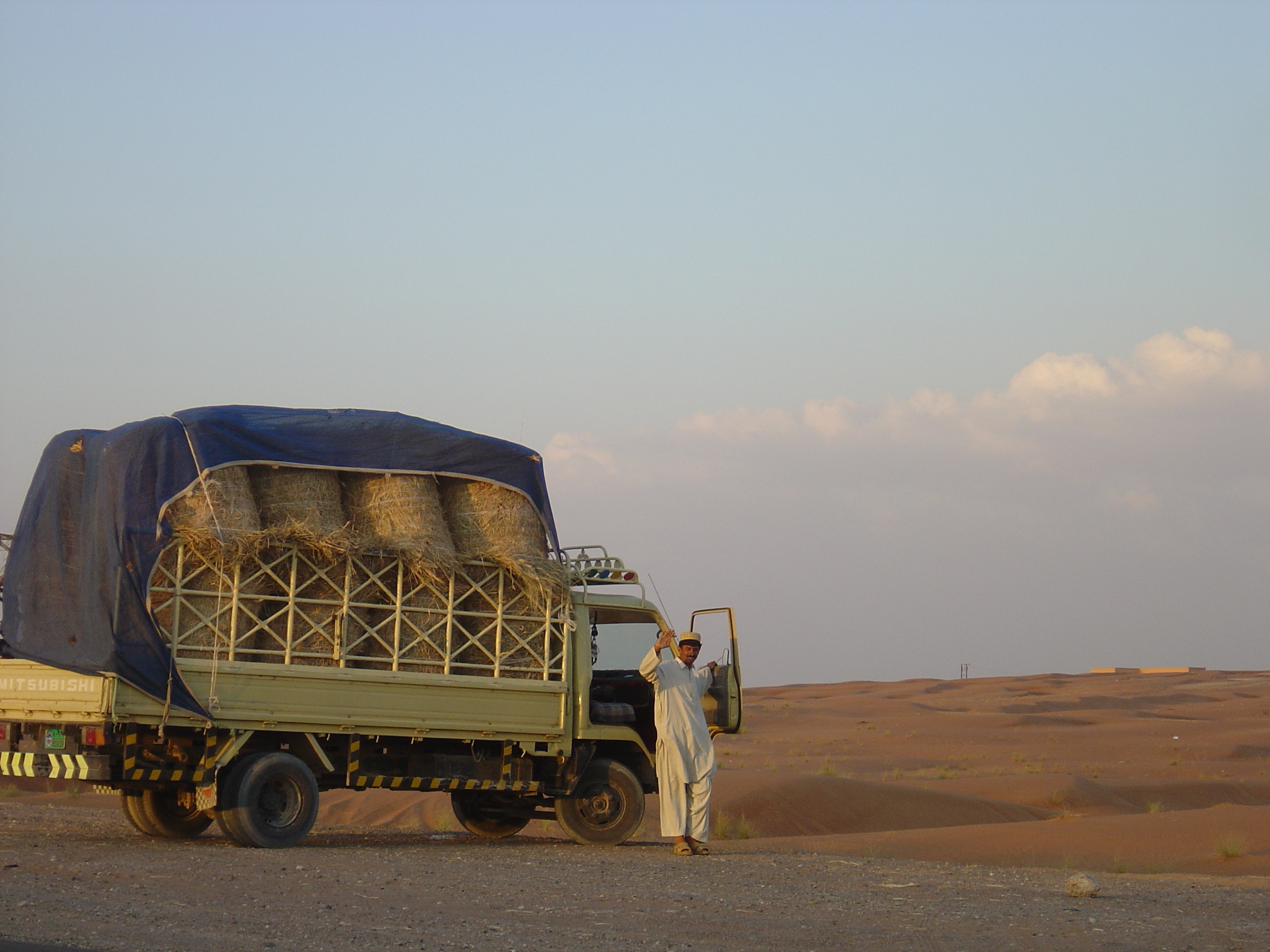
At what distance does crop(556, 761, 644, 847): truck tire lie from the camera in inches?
592

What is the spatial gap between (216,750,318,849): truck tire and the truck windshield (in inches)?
145

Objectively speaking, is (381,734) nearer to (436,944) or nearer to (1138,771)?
(436,944)

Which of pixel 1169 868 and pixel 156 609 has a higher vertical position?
pixel 156 609

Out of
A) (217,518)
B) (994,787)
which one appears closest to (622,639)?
A: (217,518)

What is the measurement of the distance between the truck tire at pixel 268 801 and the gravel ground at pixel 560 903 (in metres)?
0.26

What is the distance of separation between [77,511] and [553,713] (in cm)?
517

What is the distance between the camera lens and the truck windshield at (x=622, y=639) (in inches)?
606

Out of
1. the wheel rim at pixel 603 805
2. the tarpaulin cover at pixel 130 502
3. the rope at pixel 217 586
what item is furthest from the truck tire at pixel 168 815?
the wheel rim at pixel 603 805

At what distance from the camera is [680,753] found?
1397 cm

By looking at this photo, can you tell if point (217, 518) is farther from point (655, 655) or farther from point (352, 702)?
point (655, 655)

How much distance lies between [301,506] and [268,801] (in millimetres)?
2872

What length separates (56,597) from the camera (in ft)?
41.4

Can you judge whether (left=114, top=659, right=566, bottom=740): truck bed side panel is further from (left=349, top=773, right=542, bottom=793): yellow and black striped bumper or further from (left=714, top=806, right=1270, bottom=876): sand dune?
(left=714, top=806, right=1270, bottom=876): sand dune

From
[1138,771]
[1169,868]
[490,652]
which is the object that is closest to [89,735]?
[490,652]
